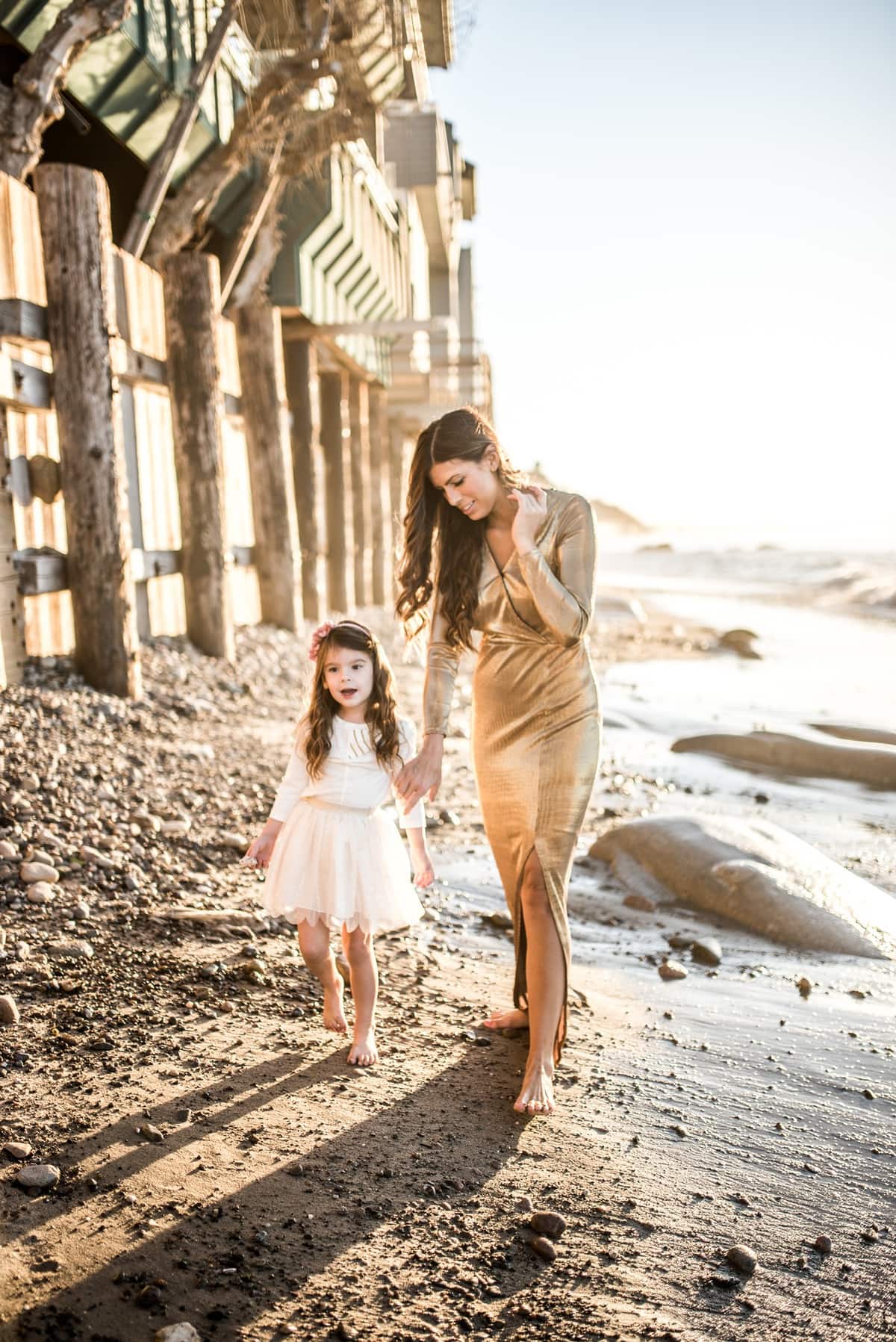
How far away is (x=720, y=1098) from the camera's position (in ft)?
A: 10.6

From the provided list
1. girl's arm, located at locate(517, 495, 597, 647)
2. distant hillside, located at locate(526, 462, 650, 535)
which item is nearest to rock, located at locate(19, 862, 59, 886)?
girl's arm, located at locate(517, 495, 597, 647)

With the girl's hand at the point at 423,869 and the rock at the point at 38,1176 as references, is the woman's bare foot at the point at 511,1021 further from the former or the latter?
the rock at the point at 38,1176

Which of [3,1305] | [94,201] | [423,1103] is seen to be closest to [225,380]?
[94,201]

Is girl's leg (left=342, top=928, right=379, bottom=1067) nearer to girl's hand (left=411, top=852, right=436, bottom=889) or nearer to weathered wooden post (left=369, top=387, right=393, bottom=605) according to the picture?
girl's hand (left=411, top=852, right=436, bottom=889)

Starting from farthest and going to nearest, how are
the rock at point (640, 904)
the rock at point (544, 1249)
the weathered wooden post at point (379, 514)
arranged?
the weathered wooden post at point (379, 514)
the rock at point (640, 904)
the rock at point (544, 1249)

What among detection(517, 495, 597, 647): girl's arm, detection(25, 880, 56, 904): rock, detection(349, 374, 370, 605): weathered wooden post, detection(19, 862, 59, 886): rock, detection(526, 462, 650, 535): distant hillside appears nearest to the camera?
detection(517, 495, 597, 647): girl's arm

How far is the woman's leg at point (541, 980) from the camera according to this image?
3.16 metres

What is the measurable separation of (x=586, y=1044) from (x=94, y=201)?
18.0ft

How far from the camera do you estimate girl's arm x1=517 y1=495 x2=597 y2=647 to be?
125 inches

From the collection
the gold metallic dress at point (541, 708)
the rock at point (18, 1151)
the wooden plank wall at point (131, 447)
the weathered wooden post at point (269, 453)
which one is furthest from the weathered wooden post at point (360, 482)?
the rock at point (18, 1151)

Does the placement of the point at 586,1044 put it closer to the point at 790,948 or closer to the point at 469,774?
the point at 790,948

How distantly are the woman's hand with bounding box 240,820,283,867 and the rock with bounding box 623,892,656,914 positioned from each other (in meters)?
2.19

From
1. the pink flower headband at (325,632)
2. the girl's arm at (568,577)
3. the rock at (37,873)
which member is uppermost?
the girl's arm at (568,577)

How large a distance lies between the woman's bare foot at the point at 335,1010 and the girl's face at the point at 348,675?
0.88 metres
